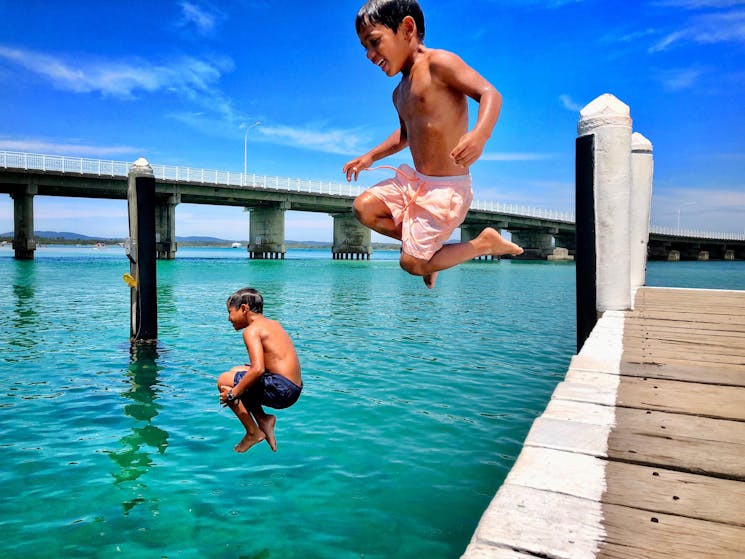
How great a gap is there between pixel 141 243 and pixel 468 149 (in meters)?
13.4

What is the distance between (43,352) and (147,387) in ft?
16.5

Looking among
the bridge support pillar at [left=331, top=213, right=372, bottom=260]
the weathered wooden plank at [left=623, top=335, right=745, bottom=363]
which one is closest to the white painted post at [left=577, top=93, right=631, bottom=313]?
the weathered wooden plank at [left=623, top=335, right=745, bottom=363]

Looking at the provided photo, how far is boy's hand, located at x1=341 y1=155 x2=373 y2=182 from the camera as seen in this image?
2732 millimetres

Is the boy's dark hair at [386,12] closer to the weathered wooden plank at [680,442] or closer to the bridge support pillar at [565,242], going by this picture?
the weathered wooden plank at [680,442]

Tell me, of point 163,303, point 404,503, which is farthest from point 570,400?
point 163,303

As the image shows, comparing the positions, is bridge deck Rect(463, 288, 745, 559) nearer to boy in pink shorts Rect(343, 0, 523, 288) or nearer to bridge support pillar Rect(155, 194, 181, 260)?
boy in pink shorts Rect(343, 0, 523, 288)

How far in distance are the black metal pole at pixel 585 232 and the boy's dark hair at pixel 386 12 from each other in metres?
8.37

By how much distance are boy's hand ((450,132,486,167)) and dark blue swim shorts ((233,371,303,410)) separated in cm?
168

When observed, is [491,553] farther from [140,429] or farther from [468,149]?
[140,429]

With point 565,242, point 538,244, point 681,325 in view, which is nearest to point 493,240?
point 681,325

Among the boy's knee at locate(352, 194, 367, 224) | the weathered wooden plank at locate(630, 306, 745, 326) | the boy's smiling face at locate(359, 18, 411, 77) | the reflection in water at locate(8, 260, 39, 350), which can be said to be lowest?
the reflection in water at locate(8, 260, 39, 350)

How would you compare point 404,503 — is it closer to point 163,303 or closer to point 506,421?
point 506,421

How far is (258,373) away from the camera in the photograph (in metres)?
3.10

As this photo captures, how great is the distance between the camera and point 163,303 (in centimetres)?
2680
